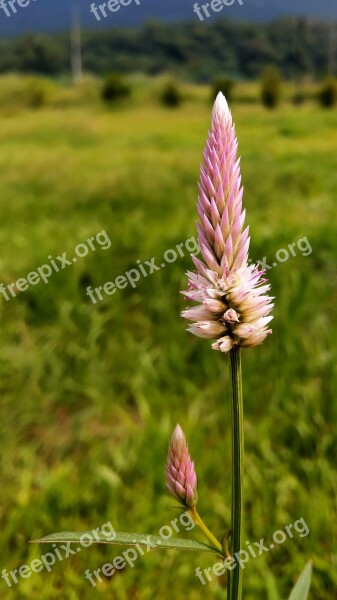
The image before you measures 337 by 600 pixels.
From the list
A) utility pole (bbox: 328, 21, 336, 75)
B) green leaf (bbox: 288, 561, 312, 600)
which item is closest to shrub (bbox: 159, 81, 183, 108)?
utility pole (bbox: 328, 21, 336, 75)

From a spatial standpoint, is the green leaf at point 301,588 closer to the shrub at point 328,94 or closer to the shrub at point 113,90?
the shrub at point 113,90

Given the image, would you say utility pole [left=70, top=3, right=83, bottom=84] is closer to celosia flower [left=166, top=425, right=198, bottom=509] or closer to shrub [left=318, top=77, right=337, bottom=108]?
shrub [left=318, top=77, right=337, bottom=108]

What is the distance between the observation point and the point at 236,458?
33.8 inches

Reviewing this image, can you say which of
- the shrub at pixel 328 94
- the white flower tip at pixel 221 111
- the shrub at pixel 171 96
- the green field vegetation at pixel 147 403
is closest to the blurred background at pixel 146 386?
the green field vegetation at pixel 147 403

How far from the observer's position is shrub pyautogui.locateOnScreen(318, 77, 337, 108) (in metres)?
19.5

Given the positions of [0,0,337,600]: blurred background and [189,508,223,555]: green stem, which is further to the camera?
[0,0,337,600]: blurred background

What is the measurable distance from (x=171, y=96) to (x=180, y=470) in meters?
17.0

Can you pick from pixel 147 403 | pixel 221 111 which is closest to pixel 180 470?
pixel 221 111

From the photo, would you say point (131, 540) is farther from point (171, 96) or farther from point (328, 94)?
point (328, 94)

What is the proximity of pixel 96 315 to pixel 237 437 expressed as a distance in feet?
8.60

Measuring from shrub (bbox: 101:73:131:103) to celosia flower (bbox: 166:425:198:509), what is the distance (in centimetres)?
1554

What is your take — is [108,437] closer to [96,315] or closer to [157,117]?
[96,315]

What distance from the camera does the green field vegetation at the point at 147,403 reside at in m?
2.14

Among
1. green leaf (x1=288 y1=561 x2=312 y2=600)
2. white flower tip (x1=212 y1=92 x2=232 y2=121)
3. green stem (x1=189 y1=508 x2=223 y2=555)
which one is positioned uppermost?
white flower tip (x1=212 y1=92 x2=232 y2=121)
